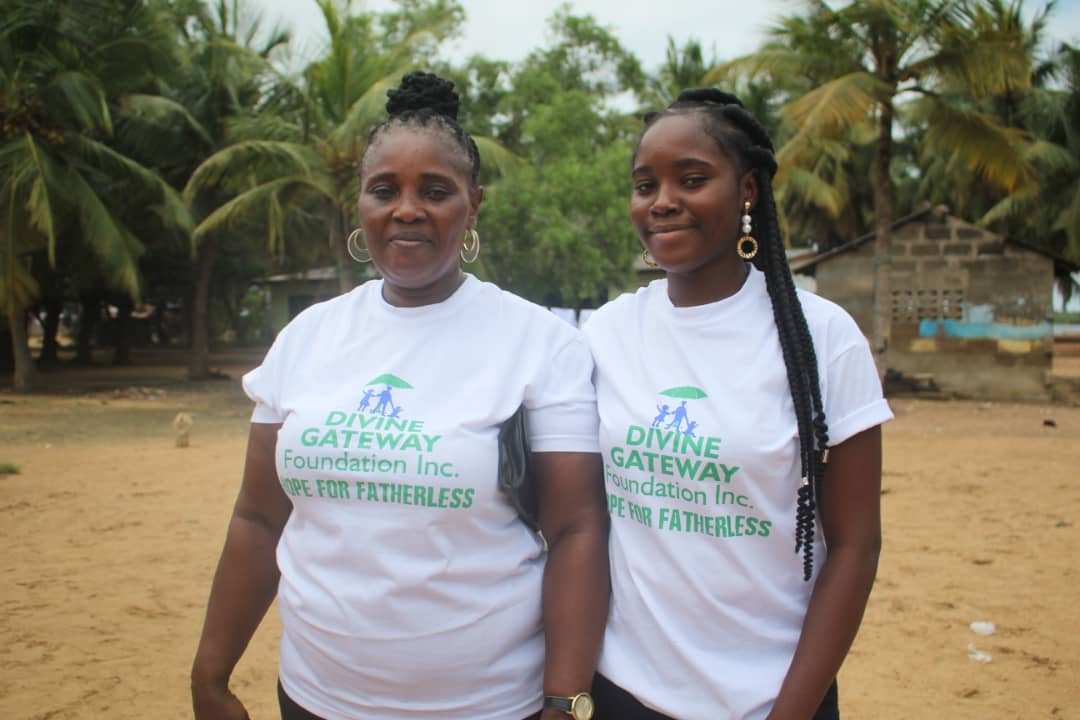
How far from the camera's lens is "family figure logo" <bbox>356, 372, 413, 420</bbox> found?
1812 millimetres

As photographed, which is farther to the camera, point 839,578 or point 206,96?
point 206,96

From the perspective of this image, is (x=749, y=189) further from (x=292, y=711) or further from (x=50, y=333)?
(x=50, y=333)

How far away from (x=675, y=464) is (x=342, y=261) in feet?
48.1

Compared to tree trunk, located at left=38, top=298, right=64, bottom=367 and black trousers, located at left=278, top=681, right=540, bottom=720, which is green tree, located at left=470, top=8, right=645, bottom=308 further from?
black trousers, located at left=278, top=681, right=540, bottom=720

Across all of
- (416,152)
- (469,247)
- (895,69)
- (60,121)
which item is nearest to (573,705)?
(469,247)

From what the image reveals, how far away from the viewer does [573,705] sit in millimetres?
1754

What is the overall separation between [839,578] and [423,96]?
52.7 inches

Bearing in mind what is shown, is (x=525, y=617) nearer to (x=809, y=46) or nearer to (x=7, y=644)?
(x=7, y=644)

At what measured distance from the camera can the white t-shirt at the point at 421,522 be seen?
1.75 metres

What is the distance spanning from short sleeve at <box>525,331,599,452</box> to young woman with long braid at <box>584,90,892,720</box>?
0.14 ft

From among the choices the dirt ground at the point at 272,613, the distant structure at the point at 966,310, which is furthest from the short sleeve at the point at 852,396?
the distant structure at the point at 966,310

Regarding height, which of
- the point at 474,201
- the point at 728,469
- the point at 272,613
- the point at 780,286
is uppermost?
the point at 474,201

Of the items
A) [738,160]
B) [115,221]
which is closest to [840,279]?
[115,221]

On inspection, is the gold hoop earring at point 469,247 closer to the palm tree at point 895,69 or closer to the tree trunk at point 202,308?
the palm tree at point 895,69
